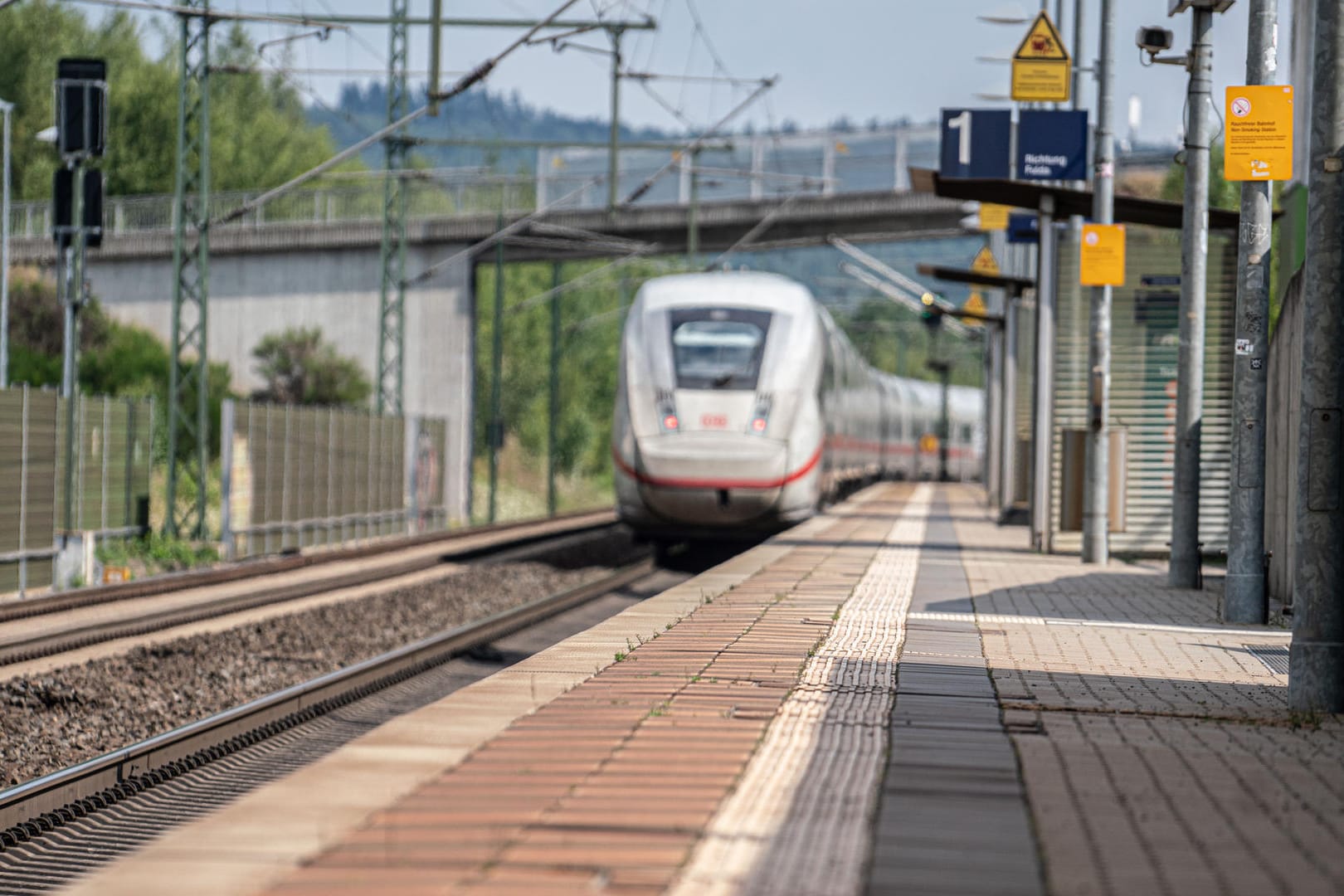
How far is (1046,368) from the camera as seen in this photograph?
21016 mm

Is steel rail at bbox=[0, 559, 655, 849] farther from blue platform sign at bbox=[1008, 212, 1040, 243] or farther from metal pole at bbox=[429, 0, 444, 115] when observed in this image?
blue platform sign at bbox=[1008, 212, 1040, 243]

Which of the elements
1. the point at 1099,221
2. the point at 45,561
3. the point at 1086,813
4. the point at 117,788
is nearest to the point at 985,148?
the point at 1099,221

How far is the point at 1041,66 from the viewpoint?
64.8 ft

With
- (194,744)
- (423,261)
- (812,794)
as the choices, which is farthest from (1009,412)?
(812,794)

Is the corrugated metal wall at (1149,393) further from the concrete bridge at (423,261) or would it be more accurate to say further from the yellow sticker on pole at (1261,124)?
→ the concrete bridge at (423,261)

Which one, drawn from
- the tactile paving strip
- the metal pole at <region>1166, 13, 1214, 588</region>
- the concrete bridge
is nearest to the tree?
the concrete bridge

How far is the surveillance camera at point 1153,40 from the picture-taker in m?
15.4

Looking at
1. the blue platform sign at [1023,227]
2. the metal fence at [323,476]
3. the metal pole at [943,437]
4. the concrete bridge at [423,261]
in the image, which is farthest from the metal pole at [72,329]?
the metal pole at [943,437]

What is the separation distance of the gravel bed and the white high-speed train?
7.59ft

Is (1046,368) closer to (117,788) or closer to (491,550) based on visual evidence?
(491,550)

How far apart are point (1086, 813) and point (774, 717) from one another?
1.63 metres

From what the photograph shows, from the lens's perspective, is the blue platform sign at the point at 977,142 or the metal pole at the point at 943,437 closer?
the blue platform sign at the point at 977,142

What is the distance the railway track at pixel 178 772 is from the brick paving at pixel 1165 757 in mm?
3872

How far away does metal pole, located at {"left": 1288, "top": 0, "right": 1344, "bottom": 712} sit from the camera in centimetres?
754
